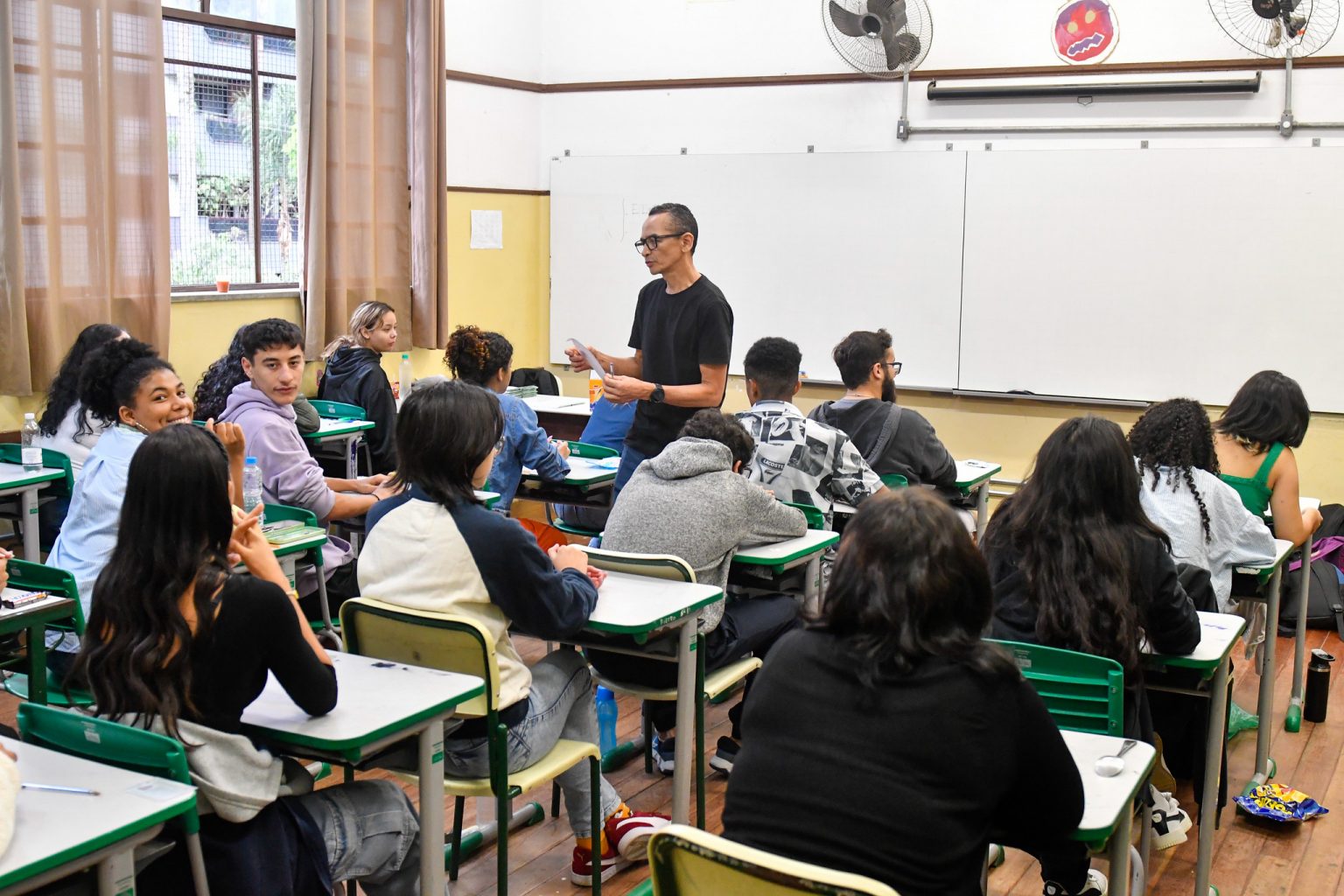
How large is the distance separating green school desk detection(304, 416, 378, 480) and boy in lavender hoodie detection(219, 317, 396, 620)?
38.1 inches

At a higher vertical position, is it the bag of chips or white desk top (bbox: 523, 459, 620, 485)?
white desk top (bbox: 523, 459, 620, 485)

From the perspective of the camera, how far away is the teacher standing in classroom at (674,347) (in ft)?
14.0

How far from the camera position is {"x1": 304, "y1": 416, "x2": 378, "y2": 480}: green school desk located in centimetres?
543

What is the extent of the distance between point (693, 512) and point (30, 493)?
7.84ft

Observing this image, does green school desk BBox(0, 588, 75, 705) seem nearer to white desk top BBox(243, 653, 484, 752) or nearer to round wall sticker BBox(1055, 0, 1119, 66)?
white desk top BBox(243, 653, 484, 752)

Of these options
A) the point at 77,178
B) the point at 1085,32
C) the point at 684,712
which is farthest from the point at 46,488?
the point at 1085,32

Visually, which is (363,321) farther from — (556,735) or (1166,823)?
(1166,823)

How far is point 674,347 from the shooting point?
4398 mm

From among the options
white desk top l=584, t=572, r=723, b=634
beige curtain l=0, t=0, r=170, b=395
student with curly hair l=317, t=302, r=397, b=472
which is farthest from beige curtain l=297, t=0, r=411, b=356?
white desk top l=584, t=572, r=723, b=634

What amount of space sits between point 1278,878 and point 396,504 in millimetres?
2376

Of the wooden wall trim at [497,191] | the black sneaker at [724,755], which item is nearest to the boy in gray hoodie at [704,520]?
the black sneaker at [724,755]

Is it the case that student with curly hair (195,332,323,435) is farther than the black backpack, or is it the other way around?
the black backpack

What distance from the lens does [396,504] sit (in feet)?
8.96

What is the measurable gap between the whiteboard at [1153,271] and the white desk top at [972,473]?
167 cm
